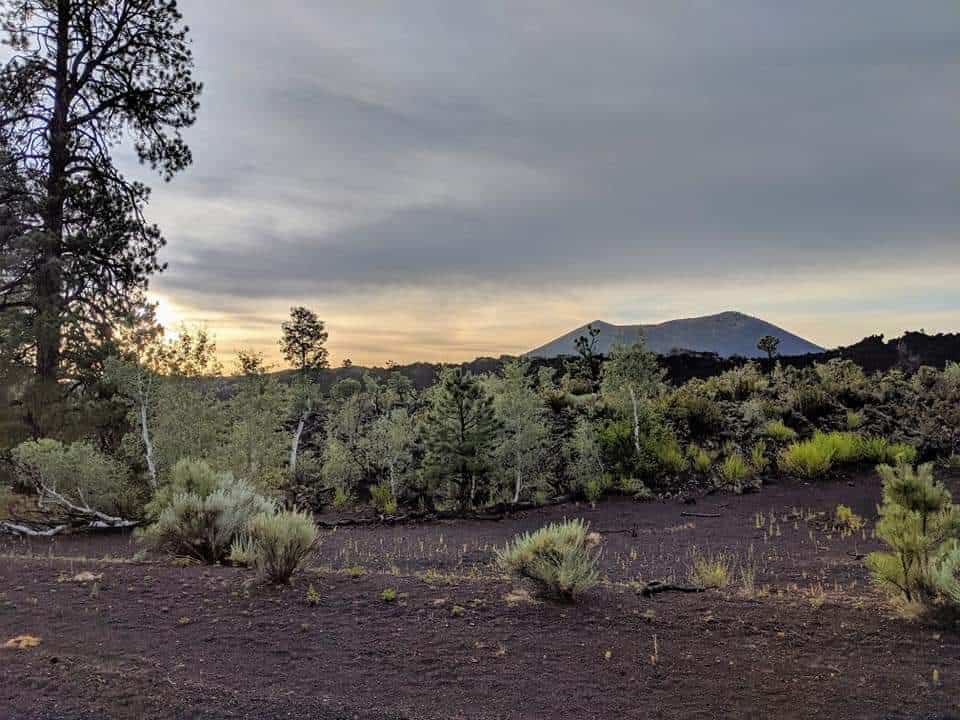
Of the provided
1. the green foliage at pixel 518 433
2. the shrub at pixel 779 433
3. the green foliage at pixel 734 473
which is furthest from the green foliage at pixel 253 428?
the shrub at pixel 779 433

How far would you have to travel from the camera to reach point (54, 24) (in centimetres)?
1603

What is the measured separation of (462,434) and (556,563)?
32.0 ft

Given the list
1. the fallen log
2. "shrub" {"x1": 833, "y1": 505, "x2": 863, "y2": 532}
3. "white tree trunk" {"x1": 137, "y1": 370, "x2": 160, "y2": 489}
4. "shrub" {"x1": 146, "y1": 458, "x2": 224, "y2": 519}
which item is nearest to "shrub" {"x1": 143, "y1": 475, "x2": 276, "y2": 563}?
"shrub" {"x1": 146, "y1": 458, "x2": 224, "y2": 519}

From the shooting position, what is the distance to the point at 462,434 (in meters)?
16.0

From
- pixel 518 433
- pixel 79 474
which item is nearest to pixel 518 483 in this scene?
pixel 518 433

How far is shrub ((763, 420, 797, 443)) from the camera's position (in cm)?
1841

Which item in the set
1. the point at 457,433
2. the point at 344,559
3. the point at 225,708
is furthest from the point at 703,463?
the point at 225,708

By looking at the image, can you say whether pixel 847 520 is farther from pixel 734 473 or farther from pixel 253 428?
pixel 253 428

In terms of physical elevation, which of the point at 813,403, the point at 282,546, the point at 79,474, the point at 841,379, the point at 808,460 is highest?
the point at 841,379

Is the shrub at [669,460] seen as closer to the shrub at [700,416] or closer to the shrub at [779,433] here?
the shrub at [700,416]

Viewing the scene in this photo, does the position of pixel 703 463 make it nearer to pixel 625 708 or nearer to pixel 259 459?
pixel 259 459

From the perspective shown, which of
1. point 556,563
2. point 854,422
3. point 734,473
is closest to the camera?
point 556,563

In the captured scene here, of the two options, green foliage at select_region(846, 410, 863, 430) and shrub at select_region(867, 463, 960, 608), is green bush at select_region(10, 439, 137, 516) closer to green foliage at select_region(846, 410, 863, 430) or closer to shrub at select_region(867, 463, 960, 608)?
shrub at select_region(867, 463, 960, 608)

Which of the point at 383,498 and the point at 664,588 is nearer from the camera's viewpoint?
the point at 664,588
